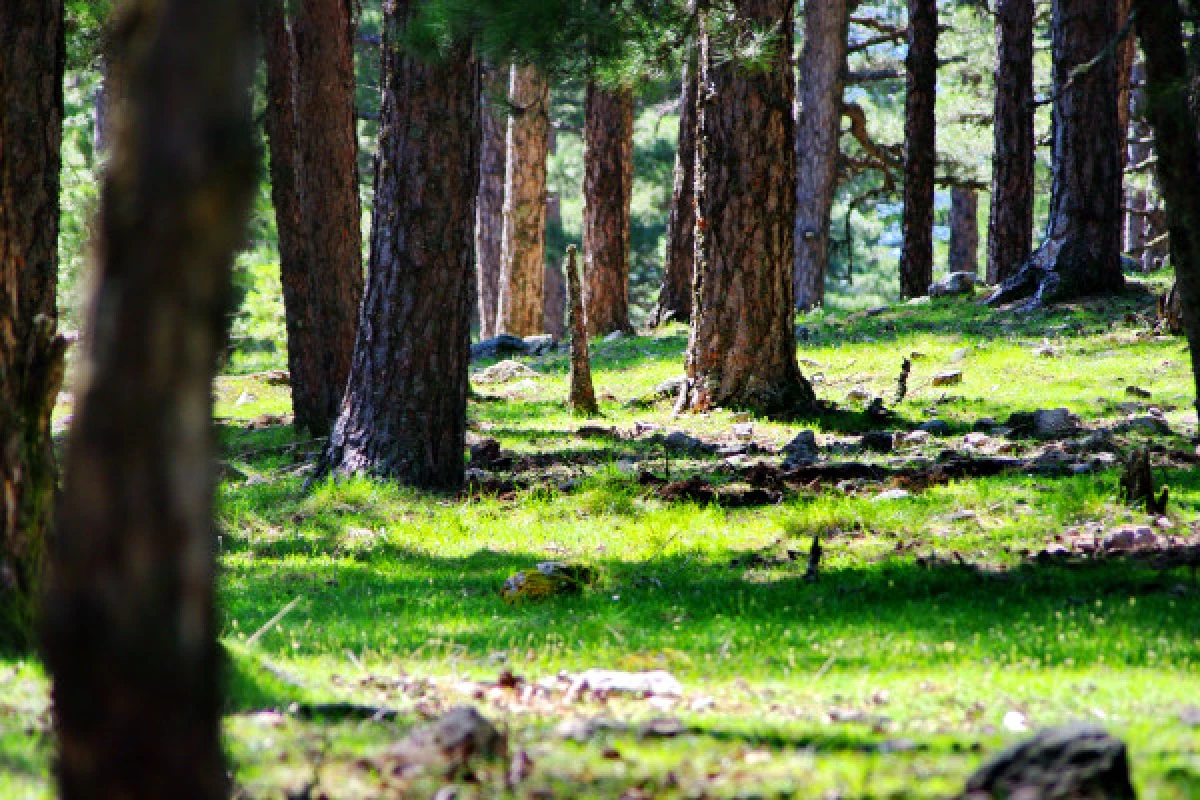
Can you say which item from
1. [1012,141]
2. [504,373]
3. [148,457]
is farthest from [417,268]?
[1012,141]

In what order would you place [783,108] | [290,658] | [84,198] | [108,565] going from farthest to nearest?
[84,198] < [783,108] < [290,658] < [108,565]

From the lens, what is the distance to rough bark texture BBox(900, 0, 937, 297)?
18297 millimetres

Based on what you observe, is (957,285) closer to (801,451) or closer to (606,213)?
(606,213)

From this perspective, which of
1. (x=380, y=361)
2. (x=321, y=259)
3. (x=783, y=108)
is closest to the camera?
(x=380, y=361)

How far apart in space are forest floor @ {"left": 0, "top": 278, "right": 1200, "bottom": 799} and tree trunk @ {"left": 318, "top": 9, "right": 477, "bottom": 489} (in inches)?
15.4

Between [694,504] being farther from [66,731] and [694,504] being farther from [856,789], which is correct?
[66,731]

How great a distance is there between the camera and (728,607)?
5672 mm

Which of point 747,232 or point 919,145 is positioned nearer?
point 747,232

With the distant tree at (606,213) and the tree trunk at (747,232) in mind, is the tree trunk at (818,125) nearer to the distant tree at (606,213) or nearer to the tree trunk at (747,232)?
the distant tree at (606,213)

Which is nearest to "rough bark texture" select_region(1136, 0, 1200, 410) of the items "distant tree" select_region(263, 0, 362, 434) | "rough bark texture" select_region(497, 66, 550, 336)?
"distant tree" select_region(263, 0, 362, 434)

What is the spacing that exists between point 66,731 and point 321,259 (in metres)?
9.60

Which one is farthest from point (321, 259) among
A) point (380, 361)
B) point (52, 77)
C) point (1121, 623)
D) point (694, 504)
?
point (1121, 623)

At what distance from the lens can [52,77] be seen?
5.20 metres

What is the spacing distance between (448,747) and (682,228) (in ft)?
50.4
